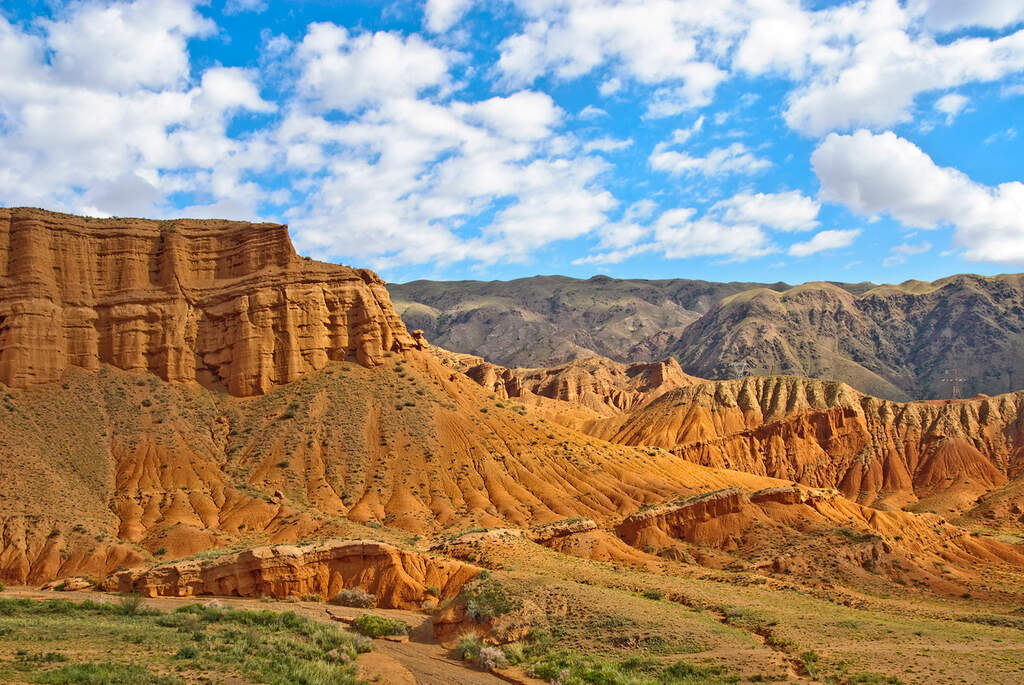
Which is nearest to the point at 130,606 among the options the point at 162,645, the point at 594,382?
the point at 162,645

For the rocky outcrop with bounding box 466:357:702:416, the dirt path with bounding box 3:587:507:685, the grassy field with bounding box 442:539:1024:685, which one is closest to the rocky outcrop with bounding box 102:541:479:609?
the dirt path with bounding box 3:587:507:685

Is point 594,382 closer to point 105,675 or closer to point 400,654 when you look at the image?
point 400,654

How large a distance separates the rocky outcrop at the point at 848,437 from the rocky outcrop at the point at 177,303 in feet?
202

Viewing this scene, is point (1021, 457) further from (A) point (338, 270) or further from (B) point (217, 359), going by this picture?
(B) point (217, 359)

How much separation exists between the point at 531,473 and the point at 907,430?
70897 millimetres

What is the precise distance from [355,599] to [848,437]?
98985mm

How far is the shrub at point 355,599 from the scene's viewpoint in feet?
126

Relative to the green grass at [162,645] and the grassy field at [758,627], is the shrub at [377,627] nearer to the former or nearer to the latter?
the green grass at [162,645]

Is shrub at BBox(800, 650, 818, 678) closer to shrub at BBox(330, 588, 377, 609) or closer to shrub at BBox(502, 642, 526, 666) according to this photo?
shrub at BBox(502, 642, 526, 666)

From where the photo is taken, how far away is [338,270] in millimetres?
78438

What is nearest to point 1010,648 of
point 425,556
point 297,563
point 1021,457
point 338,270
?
point 425,556

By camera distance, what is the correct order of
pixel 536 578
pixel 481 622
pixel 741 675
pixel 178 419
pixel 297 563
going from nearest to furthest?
pixel 741 675
pixel 481 622
pixel 536 578
pixel 297 563
pixel 178 419

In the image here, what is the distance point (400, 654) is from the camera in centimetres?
3039

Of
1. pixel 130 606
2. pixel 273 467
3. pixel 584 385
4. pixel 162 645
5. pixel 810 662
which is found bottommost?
pixel 810 662
